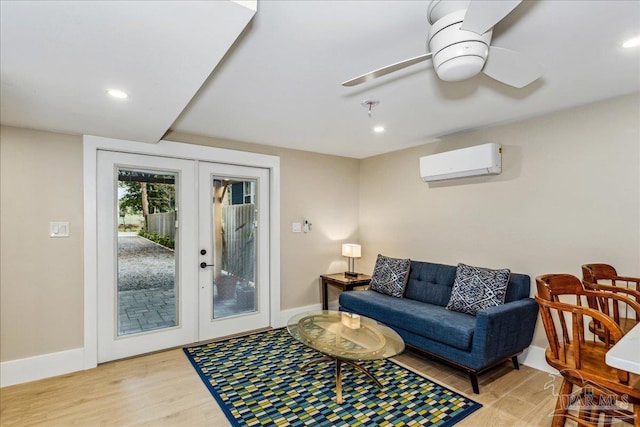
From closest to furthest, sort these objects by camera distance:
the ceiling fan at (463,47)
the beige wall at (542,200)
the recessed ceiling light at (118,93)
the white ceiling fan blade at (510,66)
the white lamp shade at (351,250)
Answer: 1. the ceiling fan at (463,47)
2. the white ceiling fan blade at (510,66)
3. the recessed ceiling light at (118,93)
4. the beige wall at (542,200)
5. the white lamp shade at (351,250)

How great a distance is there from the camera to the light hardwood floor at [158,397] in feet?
7.25

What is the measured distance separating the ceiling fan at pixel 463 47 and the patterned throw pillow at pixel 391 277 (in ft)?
8.43

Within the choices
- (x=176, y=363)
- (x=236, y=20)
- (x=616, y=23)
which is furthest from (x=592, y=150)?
(x=176, y=363)

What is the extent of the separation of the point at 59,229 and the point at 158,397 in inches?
68.4

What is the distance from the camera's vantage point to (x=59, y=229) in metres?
2.89

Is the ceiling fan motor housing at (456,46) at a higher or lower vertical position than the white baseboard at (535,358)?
higher

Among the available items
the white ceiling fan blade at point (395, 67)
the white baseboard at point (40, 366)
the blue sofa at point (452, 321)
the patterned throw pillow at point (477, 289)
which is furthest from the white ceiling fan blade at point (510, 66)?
the white baseboard at point (40, 366)

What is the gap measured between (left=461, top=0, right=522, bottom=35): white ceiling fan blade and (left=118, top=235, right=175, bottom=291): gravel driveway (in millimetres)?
3321

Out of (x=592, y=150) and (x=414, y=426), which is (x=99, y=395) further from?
(x=592, y=150)

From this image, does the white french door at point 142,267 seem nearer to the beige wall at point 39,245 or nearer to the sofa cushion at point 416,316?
the beige wall at point 39,245

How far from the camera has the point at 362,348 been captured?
2.45 m

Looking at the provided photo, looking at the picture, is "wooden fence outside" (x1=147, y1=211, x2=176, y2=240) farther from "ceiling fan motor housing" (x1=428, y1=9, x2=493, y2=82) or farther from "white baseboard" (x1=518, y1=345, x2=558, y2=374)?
"white baseboard" (x1=518, y1=345, x2=558, y2=374)

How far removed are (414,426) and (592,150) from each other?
2597 millimetres

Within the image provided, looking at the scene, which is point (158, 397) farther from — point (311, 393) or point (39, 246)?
point (39, 246)
